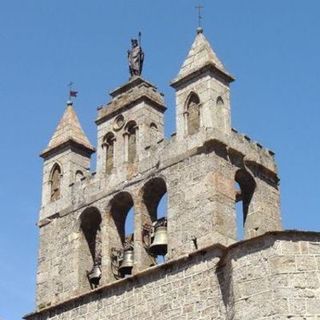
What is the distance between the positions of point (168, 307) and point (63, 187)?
471cm

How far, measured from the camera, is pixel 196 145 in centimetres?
2064

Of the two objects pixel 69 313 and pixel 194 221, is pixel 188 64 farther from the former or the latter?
pixel 69 313

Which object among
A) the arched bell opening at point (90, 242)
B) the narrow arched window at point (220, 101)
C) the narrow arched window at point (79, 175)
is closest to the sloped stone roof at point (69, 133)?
the narrow arched window at point (79, 175)

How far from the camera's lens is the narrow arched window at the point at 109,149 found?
891 inches

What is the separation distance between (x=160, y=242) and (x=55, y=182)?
4.03m

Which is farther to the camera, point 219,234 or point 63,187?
point 63,187

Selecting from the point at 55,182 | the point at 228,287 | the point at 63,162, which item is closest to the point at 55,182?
the point at 55,182

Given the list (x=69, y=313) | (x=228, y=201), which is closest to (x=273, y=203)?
(x=228, y=201)

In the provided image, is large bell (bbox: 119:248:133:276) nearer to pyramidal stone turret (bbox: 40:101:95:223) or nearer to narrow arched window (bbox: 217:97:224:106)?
pyramidal stone turret (bbox: 40:101:95:223)

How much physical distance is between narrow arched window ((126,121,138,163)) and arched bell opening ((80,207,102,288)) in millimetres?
1323

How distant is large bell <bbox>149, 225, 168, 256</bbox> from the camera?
20.7m

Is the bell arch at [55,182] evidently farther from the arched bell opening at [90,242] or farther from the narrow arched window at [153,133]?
the narrow arched window at [153,133]

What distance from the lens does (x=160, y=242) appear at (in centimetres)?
2072

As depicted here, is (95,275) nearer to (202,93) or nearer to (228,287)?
(228,287)
